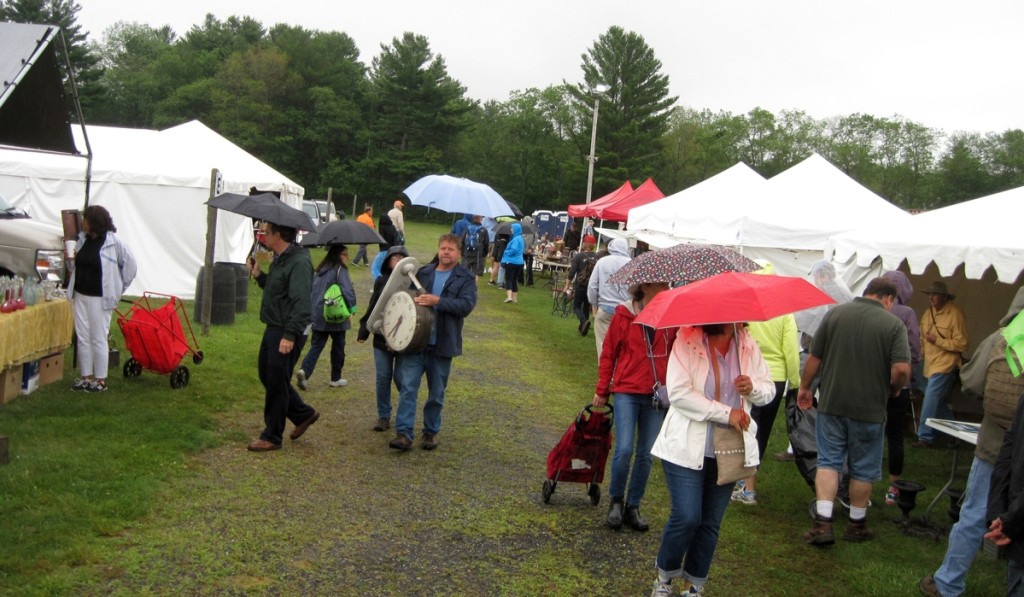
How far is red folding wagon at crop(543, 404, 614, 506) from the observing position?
20.2 ft

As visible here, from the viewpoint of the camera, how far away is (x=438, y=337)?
7.23 m

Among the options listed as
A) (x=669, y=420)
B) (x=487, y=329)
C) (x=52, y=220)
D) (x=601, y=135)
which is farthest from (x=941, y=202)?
(x=669, y=420)

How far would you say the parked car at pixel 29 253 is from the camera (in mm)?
10750

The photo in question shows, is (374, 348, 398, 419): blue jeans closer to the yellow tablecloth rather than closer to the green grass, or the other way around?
the green grass

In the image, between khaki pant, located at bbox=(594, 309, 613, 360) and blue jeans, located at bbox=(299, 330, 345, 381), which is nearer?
khaki pant, located at bbox=(594, 309, 613, 360)

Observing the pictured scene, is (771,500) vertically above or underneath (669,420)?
underneath

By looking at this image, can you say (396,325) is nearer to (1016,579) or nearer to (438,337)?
(438,337)

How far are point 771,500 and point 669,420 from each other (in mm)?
3113

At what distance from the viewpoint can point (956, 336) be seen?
29.2 ft

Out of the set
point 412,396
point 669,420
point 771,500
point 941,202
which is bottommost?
point 771,500

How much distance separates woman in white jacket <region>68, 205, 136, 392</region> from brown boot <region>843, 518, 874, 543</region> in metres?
6.82

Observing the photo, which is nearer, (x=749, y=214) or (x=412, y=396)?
(x=412, y=396)

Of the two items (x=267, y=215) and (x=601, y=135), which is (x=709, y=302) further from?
(x=601, y=135)

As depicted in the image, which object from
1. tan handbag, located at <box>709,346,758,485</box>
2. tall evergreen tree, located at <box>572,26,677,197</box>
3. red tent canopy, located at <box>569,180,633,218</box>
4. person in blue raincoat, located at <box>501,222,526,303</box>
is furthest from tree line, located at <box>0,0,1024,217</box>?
tan handbag, located at <box>709,346,758,485</box>
